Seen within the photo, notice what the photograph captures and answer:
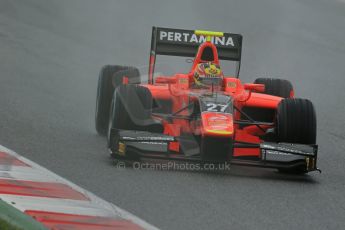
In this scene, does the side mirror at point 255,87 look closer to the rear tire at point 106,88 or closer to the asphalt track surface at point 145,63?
the asphalt track surface at point 145,63

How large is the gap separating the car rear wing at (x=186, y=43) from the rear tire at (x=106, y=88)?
1.48 ft

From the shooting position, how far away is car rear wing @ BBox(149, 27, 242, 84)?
41.3 ft

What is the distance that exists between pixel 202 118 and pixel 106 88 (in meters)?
2.19

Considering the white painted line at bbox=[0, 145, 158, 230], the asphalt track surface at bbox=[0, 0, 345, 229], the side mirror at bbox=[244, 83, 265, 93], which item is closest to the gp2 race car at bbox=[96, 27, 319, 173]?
the side mirror at bbox=[244, 83, 265, 93]

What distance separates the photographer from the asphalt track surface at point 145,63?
8.76m

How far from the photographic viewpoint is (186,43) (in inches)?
Answer: 501

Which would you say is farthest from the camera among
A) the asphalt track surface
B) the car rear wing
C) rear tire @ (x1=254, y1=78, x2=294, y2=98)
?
rear tire @ (x1=254, y1=78, x2=294, y2=98)

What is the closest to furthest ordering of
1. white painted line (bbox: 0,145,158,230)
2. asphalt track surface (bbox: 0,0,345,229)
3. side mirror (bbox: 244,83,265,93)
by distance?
1. white painted line (bbox: 0,145,158,230)
2. asphalt track surface (bbox: 0,0,345,229)
3. side mirror (bbox: 244,83,265,93)

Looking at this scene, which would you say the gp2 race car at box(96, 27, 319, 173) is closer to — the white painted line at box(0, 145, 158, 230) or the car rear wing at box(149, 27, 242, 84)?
the car rear wing at box(149, 27, 242, 84)

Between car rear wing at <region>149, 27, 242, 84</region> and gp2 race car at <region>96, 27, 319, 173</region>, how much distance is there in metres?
0.01

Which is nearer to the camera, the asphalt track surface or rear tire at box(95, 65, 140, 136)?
the asphalt track surface

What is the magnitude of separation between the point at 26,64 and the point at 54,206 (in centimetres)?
972

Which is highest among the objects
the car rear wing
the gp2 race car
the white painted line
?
the car rear wing

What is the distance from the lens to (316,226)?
27.1ft
